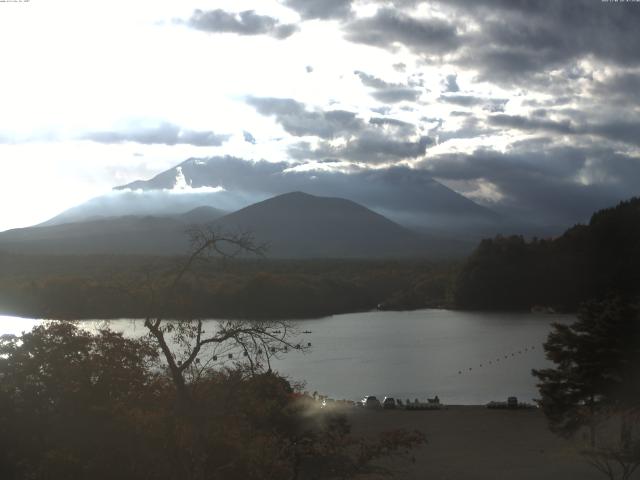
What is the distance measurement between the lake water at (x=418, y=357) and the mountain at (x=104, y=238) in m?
48.6

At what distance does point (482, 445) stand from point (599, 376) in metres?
2.90

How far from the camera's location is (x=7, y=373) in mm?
8094

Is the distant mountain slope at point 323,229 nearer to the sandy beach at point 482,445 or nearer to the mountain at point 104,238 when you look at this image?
the mountain at point 104,238

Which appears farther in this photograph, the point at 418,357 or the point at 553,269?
the point at 553,269

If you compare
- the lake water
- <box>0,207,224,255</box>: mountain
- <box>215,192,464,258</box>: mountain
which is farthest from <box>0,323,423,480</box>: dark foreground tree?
<box>215,192,464,258</box>: mountain

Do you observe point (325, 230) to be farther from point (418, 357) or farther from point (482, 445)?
point (482, 445)

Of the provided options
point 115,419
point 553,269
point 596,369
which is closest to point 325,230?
point 553,269

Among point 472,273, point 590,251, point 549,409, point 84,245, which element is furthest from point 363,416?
point 84,245

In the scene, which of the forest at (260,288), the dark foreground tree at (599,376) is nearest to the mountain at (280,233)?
the forest at (260,288)

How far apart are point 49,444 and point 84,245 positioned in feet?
304

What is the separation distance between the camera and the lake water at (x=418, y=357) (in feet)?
83.1

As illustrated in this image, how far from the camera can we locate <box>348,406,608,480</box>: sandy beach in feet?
42.2

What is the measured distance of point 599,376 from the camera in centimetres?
1377

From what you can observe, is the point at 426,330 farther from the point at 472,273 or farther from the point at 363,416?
the point at 363,416
